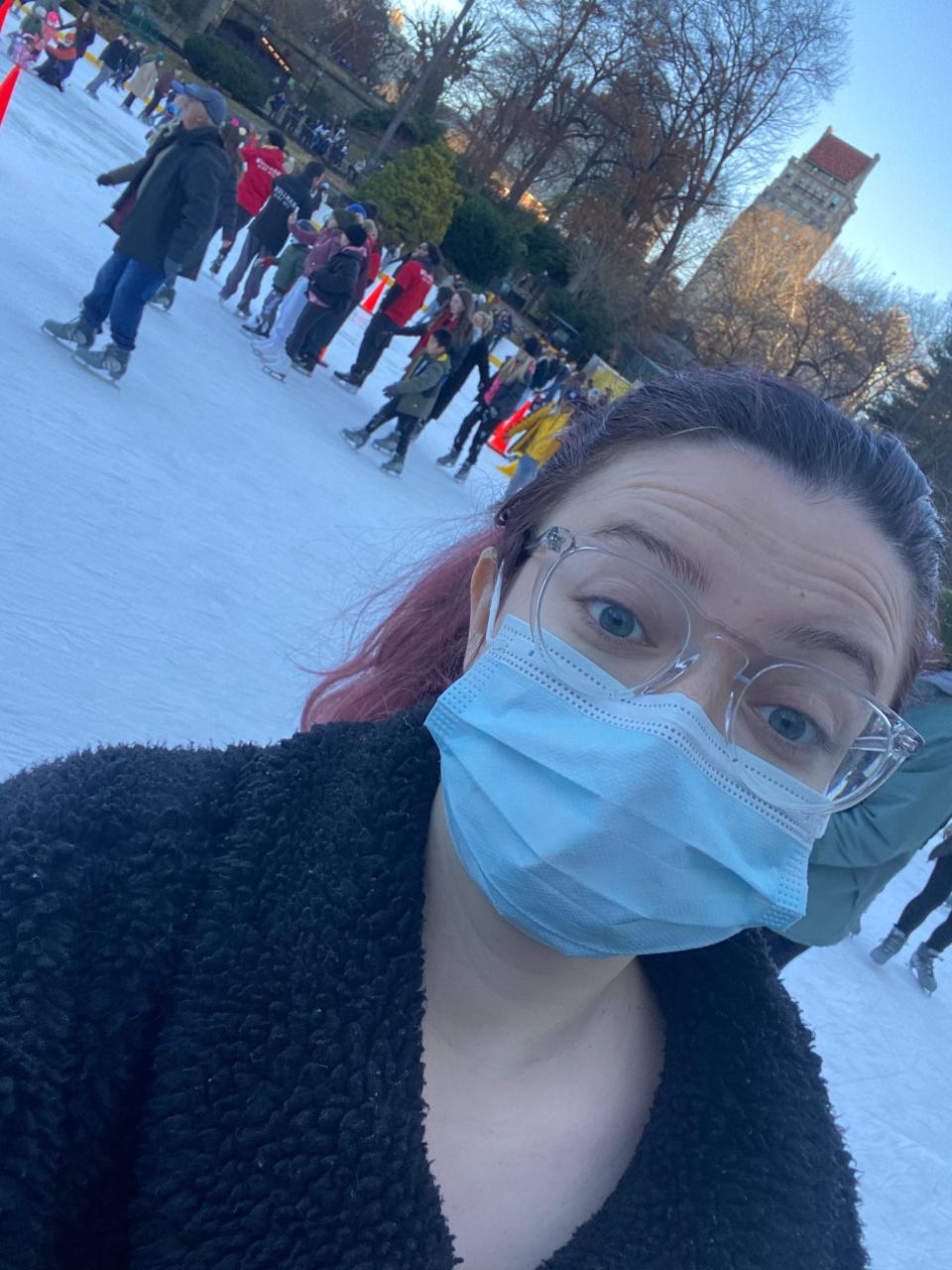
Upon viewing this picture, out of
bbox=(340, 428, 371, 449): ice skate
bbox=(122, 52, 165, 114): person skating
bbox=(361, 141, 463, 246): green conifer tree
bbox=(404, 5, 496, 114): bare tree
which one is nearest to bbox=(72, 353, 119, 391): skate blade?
bbox=(340, 428, 371, 449): ice skate

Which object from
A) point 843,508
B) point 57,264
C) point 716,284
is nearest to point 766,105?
point 716,284

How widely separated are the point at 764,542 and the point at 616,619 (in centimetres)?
21

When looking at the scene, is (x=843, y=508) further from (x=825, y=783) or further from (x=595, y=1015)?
(x=595, y=1015)

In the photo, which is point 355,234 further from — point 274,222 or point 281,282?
point 274,222

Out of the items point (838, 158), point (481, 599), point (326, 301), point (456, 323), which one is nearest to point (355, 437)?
point (326, 301)

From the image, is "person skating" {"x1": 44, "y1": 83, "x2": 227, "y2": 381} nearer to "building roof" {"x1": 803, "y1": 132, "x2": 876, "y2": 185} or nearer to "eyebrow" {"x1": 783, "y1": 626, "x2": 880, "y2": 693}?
"eyebrow" {"x1": 783, "y1": 626, "x2": 880, "y2": 693}

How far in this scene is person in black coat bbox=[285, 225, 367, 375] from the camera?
8.97 meters

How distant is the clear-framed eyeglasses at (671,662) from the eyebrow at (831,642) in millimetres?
29

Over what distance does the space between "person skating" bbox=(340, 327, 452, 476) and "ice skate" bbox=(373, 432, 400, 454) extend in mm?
185

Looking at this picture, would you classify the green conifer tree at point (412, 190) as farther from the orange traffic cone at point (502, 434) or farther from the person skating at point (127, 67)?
the orange traffic cone at point (502, 434)

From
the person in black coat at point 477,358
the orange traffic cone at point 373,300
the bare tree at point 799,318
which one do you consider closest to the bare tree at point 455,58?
the bare tree at point 799,318

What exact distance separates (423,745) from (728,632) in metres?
0.41

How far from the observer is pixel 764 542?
1275 mm

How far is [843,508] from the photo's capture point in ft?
4.39
